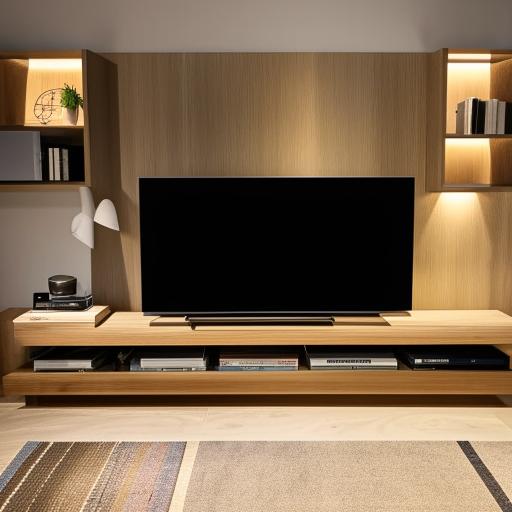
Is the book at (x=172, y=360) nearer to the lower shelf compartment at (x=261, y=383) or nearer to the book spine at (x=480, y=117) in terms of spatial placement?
the lower shelf compartment at (x=261, y=383)

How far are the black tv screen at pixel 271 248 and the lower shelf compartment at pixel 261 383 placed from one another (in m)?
0.36

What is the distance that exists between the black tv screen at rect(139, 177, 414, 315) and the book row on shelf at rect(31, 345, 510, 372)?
0.23 m

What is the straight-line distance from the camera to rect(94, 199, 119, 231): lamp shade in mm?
3334

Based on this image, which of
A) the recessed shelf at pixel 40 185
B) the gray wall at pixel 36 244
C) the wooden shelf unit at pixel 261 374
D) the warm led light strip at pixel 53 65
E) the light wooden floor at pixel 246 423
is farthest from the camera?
the gray wall at pixel 36 244

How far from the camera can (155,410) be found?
3.19 meters

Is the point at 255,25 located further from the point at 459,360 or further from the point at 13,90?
the point at 459,360

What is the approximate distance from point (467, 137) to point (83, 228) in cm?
212

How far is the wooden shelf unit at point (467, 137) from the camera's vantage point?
3.29 metres

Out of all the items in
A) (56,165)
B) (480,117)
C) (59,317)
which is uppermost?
(480,117)

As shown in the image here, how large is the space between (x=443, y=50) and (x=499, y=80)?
42 cm

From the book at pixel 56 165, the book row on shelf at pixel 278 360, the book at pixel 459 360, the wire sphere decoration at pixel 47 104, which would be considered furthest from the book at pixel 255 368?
the wire sphere decoration at pixel 47 104

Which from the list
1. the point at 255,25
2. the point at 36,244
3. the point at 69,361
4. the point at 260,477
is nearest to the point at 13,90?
the point at 36,244

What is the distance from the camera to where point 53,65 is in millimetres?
3434

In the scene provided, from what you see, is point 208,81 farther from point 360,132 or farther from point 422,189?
point 422,189
